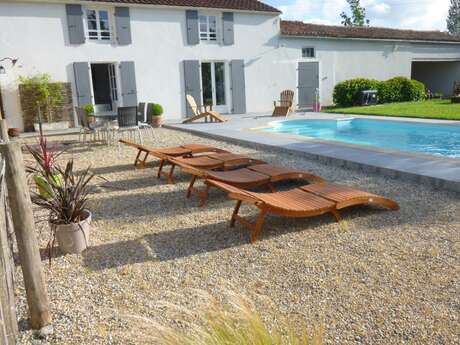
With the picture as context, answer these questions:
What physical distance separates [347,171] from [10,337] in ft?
16.4

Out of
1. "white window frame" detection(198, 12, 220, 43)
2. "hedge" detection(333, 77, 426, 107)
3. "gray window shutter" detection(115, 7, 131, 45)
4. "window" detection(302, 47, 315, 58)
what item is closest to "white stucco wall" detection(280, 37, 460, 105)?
"window" detection(302, 47, 315, 58)

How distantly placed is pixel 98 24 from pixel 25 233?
1317 cm

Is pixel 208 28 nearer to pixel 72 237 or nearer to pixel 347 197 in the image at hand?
pixel 347 197

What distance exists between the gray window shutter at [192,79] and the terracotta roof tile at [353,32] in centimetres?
444

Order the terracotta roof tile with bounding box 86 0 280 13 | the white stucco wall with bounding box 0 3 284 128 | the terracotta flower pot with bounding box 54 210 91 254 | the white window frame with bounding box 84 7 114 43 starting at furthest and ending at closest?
the terracotta roof tile with bounding box 86 0 280 13
the white window frame with bounding box 84 7 114 43
the white stucco wall with bounding box 0 3 284 128
the terracotta flower pot with bounding box 54 210 91 254

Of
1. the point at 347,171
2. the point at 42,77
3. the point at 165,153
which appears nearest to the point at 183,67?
the point at 42,77

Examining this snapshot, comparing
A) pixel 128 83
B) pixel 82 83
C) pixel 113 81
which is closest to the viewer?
pixel 82 83

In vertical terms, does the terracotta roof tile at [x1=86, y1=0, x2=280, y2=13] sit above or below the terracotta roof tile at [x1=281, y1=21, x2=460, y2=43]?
above

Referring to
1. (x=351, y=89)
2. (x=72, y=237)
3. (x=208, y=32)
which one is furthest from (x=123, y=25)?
(x=72, y=237)

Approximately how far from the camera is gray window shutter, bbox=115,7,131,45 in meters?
13.8

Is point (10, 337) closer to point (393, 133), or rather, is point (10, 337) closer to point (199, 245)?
point (199, 245)

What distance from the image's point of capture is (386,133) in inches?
431

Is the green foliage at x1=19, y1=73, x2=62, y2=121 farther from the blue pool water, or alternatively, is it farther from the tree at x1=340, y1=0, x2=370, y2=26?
the tree at x1=340, y1=0, x2=370, y2=26

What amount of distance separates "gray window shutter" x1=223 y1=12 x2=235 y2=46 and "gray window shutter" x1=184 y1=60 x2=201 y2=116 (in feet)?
5.17
